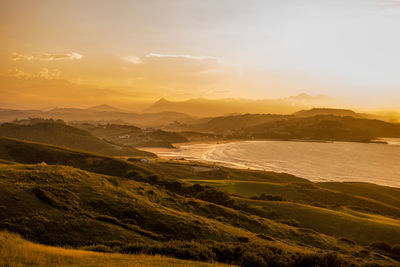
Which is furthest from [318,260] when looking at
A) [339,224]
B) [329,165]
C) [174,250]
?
[329,165]

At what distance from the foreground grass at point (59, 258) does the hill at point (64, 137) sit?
12626cm

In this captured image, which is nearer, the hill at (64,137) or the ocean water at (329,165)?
the ocean water at (329,165)

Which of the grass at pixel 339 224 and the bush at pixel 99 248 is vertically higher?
the bush at pixel 99 248

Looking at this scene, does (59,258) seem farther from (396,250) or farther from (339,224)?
(339,224)

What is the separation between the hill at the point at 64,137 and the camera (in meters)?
146

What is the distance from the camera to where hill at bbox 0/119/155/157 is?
5748 inches

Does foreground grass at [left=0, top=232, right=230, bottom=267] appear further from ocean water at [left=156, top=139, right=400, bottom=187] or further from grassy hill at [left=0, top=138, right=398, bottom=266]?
ocean water at [left=156, top=139, right=400, bottom=187]

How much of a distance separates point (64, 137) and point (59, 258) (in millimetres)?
156367

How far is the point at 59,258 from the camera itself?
14.6m

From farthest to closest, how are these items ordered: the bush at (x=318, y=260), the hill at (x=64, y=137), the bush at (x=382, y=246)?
the hill at (x=64, y=137), the bush at (x=382, y=246), the bush at (x=318, y=260)

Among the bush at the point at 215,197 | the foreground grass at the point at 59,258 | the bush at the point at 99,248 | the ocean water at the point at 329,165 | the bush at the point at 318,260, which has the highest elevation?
the foreground grass at the point at 59,258

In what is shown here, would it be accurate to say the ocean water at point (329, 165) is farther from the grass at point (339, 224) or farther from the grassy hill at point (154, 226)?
the grassy hill at point (154, 226)

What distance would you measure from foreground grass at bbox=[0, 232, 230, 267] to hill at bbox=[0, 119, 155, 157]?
126 meters

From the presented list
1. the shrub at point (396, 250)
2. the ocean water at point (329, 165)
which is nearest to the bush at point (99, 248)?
the shrub at point (396, 250)
